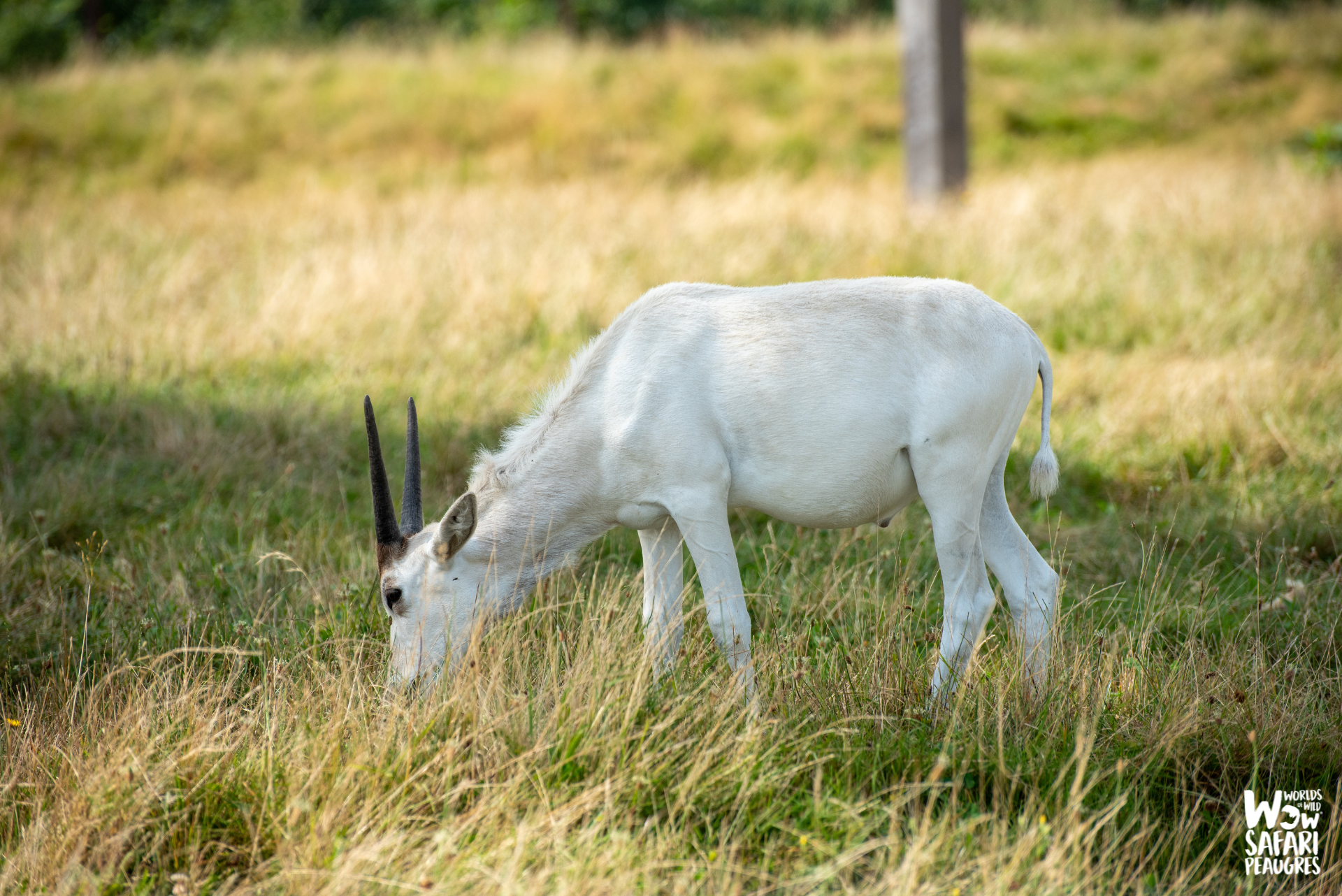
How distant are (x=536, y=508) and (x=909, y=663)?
5.01ft

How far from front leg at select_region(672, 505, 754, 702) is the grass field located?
0.35 feet

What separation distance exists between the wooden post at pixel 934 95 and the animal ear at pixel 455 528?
10018mm

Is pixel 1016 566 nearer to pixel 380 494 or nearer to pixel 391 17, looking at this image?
pixel 380 494

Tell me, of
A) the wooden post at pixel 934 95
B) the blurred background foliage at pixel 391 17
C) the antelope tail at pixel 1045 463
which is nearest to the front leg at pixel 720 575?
the antelope tail at pixel 1045 463

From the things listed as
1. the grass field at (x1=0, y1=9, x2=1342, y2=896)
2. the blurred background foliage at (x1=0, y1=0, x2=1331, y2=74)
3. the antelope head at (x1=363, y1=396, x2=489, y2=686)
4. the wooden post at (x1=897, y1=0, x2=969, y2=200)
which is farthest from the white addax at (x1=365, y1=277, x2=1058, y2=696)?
the blurred background foliage at (x1=0, y1=0, x2=1331, y2=74)

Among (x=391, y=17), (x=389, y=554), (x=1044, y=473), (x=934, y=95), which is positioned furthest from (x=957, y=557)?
(x=391, y=17)

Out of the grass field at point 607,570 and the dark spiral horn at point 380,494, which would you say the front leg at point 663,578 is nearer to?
the grass field at point 607,570

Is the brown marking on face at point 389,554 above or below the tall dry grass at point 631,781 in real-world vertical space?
above

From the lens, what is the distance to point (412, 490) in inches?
160

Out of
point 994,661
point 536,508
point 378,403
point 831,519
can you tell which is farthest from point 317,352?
point 994,661

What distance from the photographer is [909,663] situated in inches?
159

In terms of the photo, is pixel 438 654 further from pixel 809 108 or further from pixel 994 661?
pixel 809 108

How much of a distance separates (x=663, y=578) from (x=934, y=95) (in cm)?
990

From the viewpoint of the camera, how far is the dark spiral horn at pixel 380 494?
3.81m
